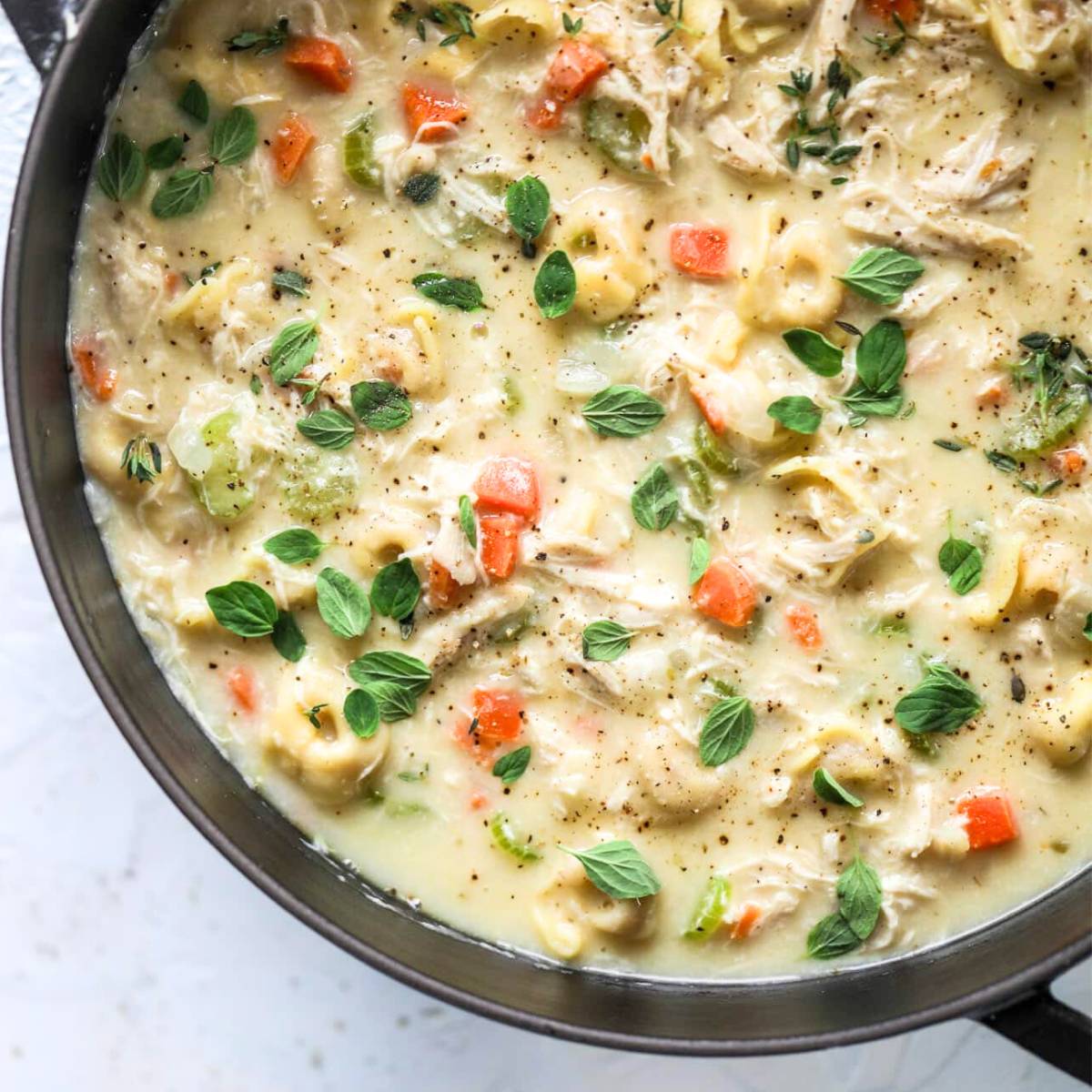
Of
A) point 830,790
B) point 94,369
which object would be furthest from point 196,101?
point 830,790

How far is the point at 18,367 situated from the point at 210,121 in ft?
2.80

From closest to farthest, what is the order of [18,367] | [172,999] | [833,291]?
[18,367] → [833,291] → [172,999]

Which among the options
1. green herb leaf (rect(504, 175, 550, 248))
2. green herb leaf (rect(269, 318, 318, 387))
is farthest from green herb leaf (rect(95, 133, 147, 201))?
green herb leaf (rect(504, 175, 550, 248))

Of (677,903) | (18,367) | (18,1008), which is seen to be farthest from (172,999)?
(18,367)

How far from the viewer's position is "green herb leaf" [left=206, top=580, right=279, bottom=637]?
11.5 feet

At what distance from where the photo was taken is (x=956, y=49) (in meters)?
3.55

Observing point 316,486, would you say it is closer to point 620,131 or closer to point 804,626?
point 620,131

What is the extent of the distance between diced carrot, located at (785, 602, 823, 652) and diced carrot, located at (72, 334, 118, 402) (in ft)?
6.05

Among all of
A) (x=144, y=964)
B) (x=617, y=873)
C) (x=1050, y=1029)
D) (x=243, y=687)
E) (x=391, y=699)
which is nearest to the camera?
(x=1050, y=1029)

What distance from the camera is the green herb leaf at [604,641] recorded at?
11.4 feet

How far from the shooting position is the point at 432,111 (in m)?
3.59

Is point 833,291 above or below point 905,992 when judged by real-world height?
above

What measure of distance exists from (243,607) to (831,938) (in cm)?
169

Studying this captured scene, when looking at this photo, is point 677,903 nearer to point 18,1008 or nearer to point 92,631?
point 92,631
